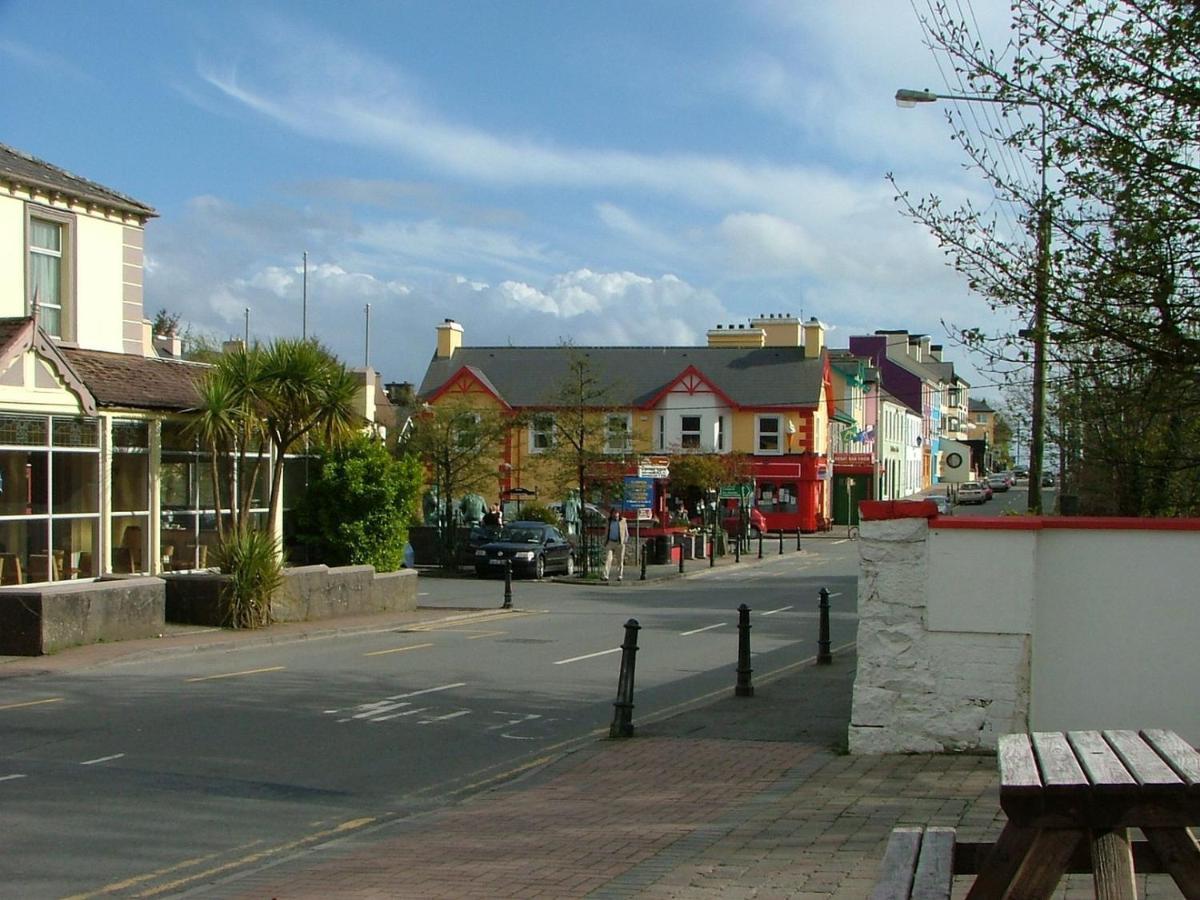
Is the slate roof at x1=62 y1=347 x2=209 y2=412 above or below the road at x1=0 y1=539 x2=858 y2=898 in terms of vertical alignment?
above

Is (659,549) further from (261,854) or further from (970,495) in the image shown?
(261,854)

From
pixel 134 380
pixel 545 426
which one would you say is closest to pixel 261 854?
pixel 134 380

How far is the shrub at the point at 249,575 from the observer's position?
21484mm

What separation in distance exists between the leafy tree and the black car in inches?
316

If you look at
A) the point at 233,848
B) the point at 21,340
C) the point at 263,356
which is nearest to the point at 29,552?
the point at 21,340

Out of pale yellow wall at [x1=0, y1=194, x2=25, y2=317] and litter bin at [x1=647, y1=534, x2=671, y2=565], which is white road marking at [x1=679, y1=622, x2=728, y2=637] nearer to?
pale yellow wall at [x1=0, y1=194, x2=25, y2=317]

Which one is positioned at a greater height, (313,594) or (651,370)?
(651,370)

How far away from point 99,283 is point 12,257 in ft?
7.01

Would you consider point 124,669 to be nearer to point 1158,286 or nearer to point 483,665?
point 483,665

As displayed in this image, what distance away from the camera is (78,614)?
722 inches

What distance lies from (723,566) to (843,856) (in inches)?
1520

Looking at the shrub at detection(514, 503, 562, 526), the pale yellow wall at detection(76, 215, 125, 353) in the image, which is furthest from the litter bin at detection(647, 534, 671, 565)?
the pale yellow wall at detection(76, 215, 125, 353)

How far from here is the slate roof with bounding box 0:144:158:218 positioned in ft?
72.9

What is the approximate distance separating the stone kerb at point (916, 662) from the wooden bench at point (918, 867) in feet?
15.3
